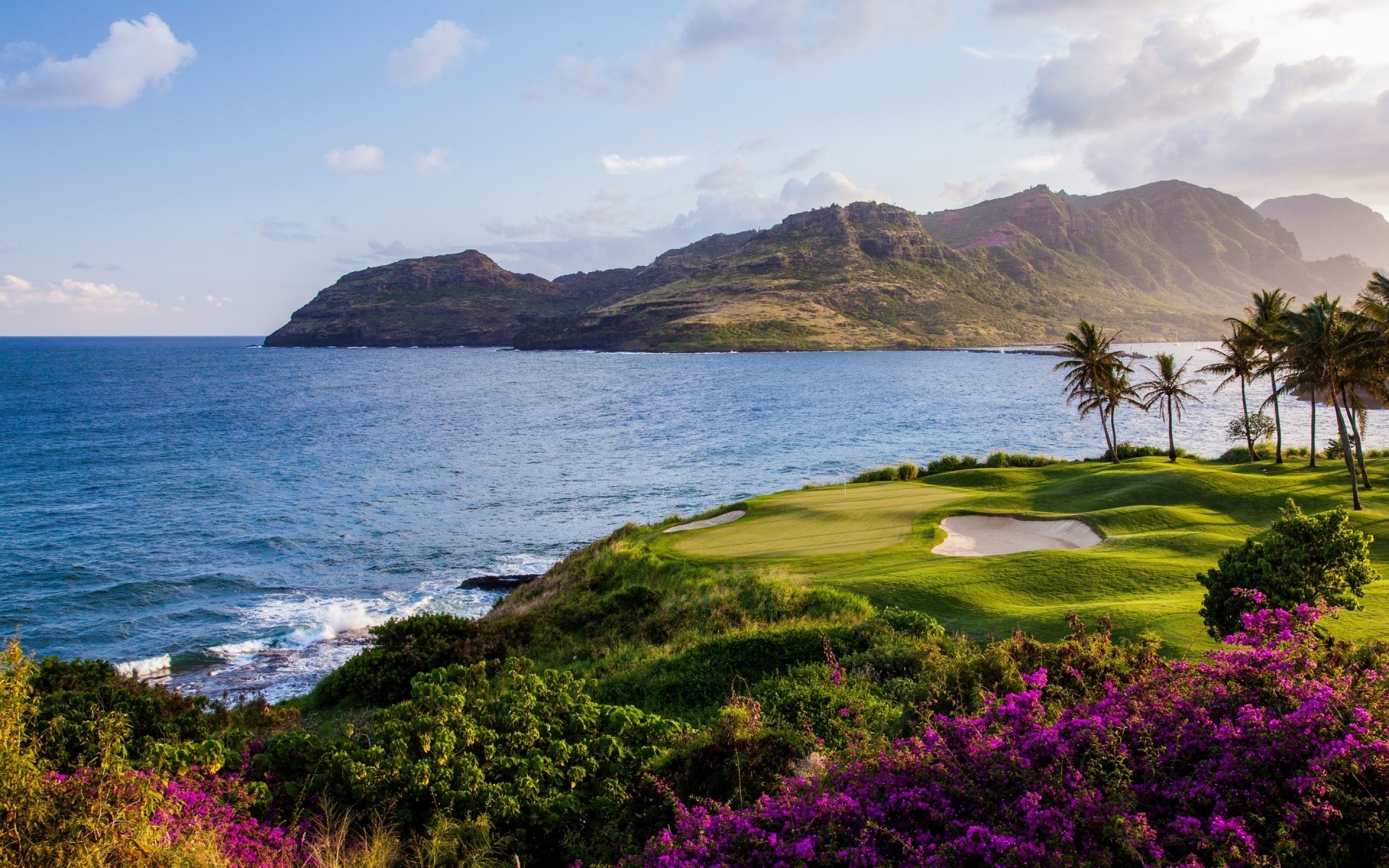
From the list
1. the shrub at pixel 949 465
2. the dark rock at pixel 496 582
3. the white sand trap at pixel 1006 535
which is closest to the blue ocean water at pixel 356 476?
the dark rock at pixel 496 582

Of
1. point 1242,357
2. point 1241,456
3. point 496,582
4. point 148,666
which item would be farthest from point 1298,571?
point 1241,456

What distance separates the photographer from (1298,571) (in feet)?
37.9

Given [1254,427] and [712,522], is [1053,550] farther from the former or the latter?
[1254,427]

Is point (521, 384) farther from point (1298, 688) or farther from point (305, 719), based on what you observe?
point (1298, 688)

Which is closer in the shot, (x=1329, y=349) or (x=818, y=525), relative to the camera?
(x=818, y=525)

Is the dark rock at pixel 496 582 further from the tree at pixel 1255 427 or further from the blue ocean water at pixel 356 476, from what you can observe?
the tree at pixel 1255 427

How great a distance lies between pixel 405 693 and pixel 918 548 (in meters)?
15.1

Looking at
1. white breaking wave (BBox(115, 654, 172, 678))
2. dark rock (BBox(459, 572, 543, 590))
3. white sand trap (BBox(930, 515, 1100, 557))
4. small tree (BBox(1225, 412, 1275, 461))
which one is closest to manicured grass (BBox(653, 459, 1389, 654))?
white sand trap (BBox(930, 515, 1100, 557))

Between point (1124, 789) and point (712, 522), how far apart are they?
27.2 m

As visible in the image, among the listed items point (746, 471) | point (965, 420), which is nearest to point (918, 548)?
point (746, 471)

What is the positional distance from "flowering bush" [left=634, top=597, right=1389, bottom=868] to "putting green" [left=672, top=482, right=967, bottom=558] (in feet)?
55.4

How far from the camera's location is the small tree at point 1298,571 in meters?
11.5

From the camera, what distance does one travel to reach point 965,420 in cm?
9181

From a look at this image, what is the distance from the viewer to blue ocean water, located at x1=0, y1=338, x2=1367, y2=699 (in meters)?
30.8
